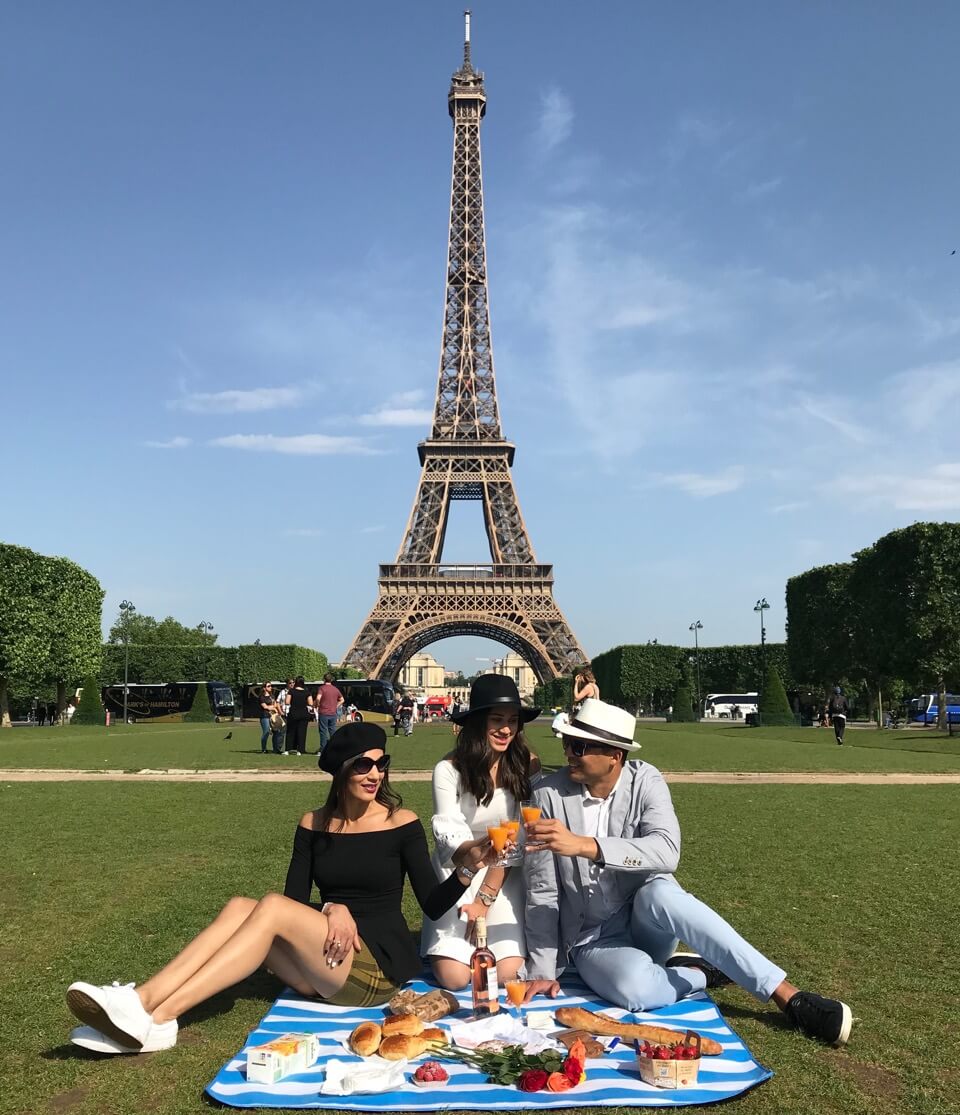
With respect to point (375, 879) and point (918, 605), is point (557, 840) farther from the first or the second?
point (918, 605)

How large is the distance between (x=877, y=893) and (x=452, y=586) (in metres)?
48.7

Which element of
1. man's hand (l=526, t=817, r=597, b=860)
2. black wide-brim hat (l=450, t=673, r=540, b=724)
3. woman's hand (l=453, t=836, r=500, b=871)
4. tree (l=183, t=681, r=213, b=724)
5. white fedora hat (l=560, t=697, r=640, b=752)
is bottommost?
tree (l=183, t=681, r=213, b=724)

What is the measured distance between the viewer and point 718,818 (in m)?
10.9

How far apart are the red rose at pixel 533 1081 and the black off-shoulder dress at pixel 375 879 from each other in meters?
0.93

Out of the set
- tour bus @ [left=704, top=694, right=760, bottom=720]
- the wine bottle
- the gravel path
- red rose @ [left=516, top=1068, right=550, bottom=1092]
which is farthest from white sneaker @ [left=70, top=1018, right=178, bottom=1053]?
tour bus @ [left=704, top=694, right=760, bottom=720]

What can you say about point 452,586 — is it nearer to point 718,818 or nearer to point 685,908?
point 718,818

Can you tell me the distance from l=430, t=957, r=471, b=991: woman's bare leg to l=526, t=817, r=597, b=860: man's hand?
28.5 inches

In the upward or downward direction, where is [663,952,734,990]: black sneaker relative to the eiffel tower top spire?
downward

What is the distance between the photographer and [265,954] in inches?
159

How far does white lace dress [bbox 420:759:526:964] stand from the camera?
4.48 m

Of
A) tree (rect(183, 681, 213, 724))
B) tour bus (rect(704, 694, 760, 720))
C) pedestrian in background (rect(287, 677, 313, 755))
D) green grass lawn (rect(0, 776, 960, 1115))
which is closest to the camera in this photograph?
green grass lawn (rect(0, 776, 960, 1115))

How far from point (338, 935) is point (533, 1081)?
1.04 m

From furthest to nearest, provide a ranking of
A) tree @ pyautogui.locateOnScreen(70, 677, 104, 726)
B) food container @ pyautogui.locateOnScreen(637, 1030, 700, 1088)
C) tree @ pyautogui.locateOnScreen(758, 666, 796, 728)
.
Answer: tree @ pyautogui.locateOnScreen(70, 677, 104, 726)
tree @ pyautogui.locateOnScreen(758, 666, 796, 728)
food container @ pyautogui.locateOnScreen(637, 1030, 700, 1088)

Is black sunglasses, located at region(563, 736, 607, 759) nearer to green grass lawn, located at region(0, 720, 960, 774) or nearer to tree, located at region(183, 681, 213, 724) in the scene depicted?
green grass lawn, located at region(0, 720, 960, 774)
